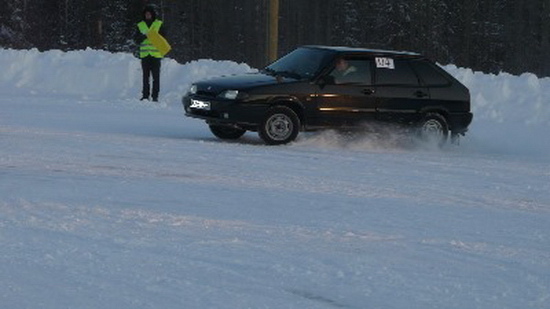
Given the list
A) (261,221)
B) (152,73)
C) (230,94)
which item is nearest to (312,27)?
(152,73)

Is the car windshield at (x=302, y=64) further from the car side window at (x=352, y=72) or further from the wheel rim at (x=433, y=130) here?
the wheel rim at (x=433, y=130)

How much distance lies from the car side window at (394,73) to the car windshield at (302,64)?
739 millimetres

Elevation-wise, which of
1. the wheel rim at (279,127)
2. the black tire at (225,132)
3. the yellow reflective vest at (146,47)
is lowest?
the black tire at (225,132)

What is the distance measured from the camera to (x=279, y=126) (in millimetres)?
14180

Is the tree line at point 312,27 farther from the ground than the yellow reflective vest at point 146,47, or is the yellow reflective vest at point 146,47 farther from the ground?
the tree line at point 312,27

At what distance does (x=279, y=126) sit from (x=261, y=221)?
20.2ft

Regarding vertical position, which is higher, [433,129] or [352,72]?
[352,72]

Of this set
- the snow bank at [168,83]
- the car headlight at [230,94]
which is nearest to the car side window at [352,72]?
the car headlight at [230,94]

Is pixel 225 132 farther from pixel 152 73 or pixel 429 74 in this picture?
pixel 152 73

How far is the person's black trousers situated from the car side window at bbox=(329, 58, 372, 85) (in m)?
6.97

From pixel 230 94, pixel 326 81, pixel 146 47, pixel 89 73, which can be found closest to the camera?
pixel 230 94

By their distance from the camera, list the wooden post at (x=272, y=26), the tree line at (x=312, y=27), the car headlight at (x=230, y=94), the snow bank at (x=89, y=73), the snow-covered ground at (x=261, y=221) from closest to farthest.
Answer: the snow-covered ground at (x=261, y=221) < the car headlight at (x=230, y=94) < the snow bank at (x=89, y=73) < the wooden post at (x=272, y=26) < the tree line at (x=312, y=27)

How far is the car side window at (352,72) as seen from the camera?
47.9ft

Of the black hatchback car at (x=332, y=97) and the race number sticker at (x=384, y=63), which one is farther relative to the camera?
the race number sticker at (x=384, y=63)
